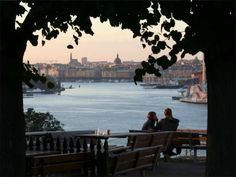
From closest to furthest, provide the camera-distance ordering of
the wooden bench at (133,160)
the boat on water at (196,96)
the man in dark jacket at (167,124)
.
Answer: the wooden bench at (133,160) < the man in dark jacket at (167,124) < the boat on water at (196,96)

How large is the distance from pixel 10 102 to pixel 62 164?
94.2 inches

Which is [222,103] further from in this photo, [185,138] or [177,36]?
[185,138]

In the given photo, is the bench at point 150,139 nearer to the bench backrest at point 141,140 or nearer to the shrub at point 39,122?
the bench backrest at point 141,140

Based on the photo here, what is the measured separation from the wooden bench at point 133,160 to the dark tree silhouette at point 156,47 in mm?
2887

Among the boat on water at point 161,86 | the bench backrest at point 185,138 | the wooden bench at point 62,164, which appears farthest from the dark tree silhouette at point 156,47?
the boat on water at point 161,86

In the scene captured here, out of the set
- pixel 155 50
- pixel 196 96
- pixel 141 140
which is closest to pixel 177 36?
pixel 155 50

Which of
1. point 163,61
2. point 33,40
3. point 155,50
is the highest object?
point 33,40

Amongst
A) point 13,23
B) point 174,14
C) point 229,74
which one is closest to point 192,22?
point 174,14

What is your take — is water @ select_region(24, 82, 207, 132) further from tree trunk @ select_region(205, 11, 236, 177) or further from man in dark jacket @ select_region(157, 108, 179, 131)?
tree trunk @ select_region(205, 11, 236, 177)

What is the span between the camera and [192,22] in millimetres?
5934

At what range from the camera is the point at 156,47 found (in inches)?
266

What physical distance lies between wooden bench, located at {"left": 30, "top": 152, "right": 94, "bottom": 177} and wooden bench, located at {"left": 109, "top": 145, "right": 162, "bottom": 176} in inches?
14.4

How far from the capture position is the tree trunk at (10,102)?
6410 mm

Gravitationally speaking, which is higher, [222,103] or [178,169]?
[222,103]
